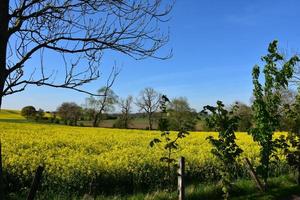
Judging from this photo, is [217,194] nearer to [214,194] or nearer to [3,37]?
[214,194]

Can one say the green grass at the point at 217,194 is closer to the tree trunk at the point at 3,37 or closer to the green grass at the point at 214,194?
the green grass at the point at 214,194

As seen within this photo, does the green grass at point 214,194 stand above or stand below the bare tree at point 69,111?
below

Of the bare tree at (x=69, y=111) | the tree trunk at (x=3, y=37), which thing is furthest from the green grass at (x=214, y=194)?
the bare tree at (x=69, y=111)

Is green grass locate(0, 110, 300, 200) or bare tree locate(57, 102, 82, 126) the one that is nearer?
green grass locate(0, 110, 300, 200)

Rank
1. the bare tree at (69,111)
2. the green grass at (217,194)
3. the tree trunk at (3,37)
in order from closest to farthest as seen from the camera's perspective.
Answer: the tree trunk at (3,37) < the green grass at (217,194) < the bare tree at (69,111)

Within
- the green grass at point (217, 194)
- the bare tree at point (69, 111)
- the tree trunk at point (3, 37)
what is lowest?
the green grass at point (217, 194)

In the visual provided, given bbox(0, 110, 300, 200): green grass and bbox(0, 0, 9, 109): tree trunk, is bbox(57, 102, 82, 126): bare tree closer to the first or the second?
bbox(0, 110, 300, 200): green grass

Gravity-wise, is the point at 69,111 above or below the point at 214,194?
above

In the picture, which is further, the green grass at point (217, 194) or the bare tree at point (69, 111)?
the bare tree at point (69, 111)

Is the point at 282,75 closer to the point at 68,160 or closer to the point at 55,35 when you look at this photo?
the point at 68,160

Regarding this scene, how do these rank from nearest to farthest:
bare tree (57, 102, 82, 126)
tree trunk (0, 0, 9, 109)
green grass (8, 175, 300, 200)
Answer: tree trunk (0, 0, 9, 109) < green grass (8, 175, 300, 200) < bare tree (57, 102, 82, 126)

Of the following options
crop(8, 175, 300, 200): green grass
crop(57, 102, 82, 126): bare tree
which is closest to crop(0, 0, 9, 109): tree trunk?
crop(8, 175, 300, 200): green grass

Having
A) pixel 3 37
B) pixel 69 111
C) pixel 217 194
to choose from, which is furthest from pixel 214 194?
pixel 69 111

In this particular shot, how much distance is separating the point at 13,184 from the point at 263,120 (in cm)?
704
